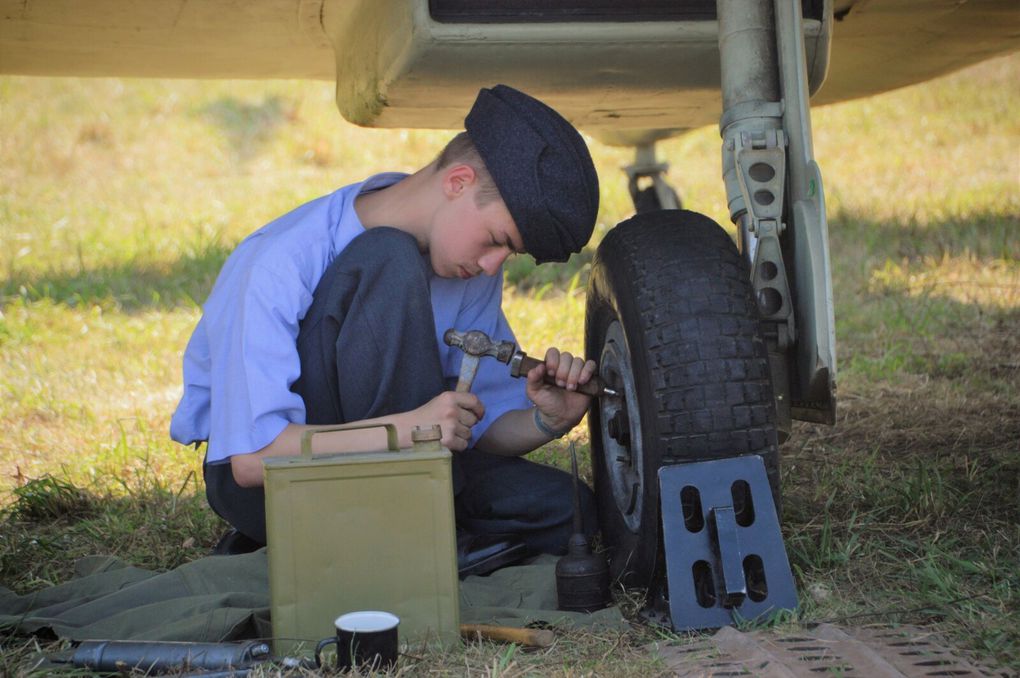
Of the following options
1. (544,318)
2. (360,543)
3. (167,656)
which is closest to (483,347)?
(360,543)

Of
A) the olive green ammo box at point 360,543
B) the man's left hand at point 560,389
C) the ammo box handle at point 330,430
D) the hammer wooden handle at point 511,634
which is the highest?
the man's left hand at point 560,389

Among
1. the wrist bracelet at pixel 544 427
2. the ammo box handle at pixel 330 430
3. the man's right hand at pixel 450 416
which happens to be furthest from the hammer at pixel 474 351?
the ammo box handle at pixel 330 430

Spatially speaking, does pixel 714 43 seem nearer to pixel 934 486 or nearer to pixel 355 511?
pixel 934 486

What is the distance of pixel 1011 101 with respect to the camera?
327 inches

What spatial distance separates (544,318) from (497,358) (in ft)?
7.48

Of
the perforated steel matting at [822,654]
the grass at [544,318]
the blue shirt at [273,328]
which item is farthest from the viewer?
the grass at [544,318]

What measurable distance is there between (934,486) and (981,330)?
1837 mm

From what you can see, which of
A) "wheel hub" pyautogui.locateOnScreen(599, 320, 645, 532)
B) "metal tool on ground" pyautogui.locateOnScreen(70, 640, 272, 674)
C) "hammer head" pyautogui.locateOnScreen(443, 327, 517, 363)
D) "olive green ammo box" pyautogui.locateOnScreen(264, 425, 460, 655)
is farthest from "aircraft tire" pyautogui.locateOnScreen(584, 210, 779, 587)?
"metal tool on ground" pyautogui.locateOnScreen(70, 640, 272, 674)

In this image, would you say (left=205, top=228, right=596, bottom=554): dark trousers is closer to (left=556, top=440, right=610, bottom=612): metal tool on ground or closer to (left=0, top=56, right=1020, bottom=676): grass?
(left=556, top=440, right=610, bottom=612): metal tool on ground

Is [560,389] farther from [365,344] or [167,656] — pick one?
[167,656]

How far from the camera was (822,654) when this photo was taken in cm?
154

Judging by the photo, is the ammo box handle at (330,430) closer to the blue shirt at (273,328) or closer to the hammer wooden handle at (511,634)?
the blue shirt at (273,328)

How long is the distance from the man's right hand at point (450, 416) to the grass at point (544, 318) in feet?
1.40

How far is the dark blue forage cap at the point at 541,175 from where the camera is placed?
1.92 m
